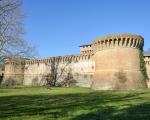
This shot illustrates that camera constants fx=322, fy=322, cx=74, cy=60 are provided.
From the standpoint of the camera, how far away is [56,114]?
547 inches

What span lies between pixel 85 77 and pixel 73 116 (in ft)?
107

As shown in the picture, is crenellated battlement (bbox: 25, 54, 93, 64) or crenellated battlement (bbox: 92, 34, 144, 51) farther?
crenellated battlement (bbox: 25, 54, 93, 64)

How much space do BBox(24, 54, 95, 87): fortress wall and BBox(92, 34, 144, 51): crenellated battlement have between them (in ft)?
23.8

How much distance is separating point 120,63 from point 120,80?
6.69 ft

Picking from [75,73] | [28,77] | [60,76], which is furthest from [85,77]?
[28,77]

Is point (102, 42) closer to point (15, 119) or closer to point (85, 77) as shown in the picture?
point (85, 77)

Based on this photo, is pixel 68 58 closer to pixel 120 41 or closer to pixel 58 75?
pixel 58 75

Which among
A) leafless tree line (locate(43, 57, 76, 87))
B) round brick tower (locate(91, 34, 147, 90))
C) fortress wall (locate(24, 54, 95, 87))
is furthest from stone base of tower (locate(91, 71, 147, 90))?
leafless tree line (locate(43, 57, 76, 87))

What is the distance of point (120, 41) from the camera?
36750 millimetres

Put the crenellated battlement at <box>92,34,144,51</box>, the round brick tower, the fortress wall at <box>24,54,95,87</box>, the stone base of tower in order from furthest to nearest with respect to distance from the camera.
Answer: the fortress wall at <box>24,54,95,87</box> < the crenellated battlement at <box>92,34,144,51</box> < the round brick tower < the stone base of tower

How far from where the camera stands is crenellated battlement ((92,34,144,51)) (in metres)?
36.7

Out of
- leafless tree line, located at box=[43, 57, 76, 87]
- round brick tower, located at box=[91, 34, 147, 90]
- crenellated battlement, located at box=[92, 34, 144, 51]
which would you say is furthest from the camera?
leafless tree line, located at box=[43, 57, 76, 87]

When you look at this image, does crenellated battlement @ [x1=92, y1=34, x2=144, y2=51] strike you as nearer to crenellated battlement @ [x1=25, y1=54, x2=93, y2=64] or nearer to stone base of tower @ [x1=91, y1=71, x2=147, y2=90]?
stone base of tower @ [x1=91, y1=71, x2=147, y2=90]

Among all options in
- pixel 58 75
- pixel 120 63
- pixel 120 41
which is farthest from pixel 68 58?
pixel 120 41
